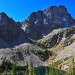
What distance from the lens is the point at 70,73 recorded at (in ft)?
237

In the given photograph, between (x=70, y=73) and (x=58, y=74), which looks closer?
(x=70, y=73)

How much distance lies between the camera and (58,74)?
79500 millimetres

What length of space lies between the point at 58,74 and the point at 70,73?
7778 millimetres
